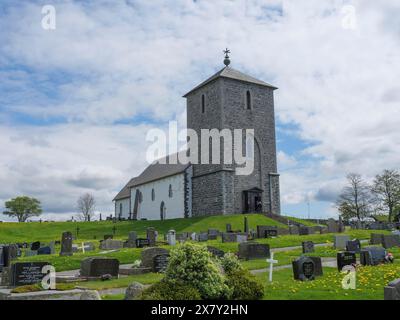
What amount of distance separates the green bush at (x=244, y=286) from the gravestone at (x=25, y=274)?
571 cm

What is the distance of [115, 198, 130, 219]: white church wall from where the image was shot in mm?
77312

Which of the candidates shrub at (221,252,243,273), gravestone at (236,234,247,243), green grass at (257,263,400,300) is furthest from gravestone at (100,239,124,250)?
shrub at (221,252,243,273)

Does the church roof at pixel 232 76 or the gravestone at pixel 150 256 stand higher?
the church roof at pixel 232 76

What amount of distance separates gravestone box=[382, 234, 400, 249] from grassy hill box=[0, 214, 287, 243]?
1731 centimetres

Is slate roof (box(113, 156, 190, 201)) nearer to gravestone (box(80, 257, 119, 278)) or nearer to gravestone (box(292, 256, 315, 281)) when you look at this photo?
gravestone (box(80, 257, 119, 278))

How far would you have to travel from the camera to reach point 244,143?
2000 inches

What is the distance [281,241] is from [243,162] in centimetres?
2222

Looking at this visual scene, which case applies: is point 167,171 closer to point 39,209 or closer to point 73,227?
point 73,227

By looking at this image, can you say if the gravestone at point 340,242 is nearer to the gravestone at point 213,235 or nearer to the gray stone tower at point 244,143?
the gravestone at point 213,235

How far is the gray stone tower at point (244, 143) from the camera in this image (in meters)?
49.1

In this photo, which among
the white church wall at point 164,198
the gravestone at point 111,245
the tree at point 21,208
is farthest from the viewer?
the tree at point 21,208

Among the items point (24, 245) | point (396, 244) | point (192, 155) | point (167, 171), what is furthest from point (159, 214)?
point (396, 244)

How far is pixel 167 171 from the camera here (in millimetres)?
60844

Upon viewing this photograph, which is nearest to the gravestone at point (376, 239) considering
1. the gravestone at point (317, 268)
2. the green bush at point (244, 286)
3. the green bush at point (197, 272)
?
the gravestone at point (317, 268)
